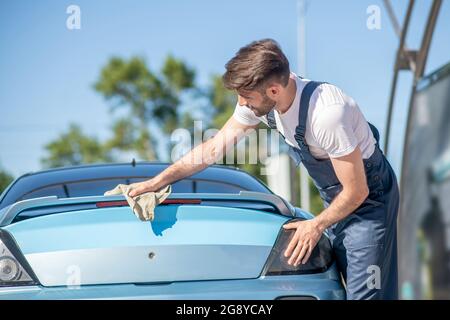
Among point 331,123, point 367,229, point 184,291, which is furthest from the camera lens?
point 367,229

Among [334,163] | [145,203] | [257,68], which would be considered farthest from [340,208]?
[145,203]

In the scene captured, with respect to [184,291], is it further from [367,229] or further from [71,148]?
[71,148]

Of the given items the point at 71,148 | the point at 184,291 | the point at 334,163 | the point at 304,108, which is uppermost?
the point at 304,108

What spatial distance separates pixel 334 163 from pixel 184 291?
81 centimetres

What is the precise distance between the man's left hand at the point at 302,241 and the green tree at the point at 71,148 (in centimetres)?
3904

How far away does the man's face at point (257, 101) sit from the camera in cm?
319

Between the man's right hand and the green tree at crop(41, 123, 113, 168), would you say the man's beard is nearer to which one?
the man's right hand

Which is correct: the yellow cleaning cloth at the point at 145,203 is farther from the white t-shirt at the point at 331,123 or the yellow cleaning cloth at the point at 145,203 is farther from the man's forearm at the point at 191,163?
the white t-shirt at the point at 331,123

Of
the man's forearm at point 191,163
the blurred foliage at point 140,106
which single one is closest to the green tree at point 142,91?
the blurred foliage at point 140,106

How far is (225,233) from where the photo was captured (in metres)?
3.02

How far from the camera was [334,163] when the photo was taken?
3174 millimetres
